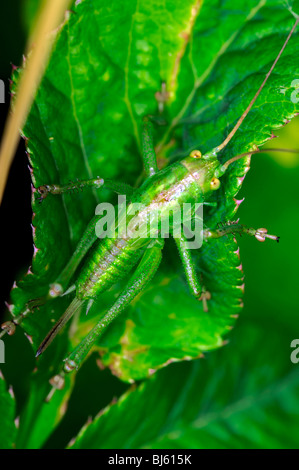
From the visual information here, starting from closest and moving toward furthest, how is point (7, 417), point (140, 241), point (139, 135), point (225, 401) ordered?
point (7, 417)
point (139, 135)
point (140, 241)
point (225, 401)

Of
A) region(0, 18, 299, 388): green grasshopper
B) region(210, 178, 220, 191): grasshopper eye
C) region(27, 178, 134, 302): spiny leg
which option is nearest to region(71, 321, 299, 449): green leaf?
region(0, 18, 299, 388): green grasshopper

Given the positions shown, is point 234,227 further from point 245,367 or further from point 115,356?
point 245,367

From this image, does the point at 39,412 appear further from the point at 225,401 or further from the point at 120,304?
the point at 225,401

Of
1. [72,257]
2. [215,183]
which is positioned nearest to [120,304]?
[72,257]

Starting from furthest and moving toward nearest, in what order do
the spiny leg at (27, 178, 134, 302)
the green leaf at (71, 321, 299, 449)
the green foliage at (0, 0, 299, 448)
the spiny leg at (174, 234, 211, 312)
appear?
the green leaf at (71, 321, 299, 449)
the spiny leg at (174, 234, 211, 312)
the spiny leg at (27, 178, 134, 302)
the green foliage at (0, 0, 299, 448)

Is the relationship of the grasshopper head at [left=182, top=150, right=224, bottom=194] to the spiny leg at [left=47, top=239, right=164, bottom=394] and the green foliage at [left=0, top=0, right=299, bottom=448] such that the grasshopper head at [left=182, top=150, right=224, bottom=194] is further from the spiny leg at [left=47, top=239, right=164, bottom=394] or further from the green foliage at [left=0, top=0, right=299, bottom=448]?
the spiny leg at [left=47, top=239, right=164, bottom=394]

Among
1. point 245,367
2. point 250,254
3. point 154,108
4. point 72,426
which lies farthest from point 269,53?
point 72,426
